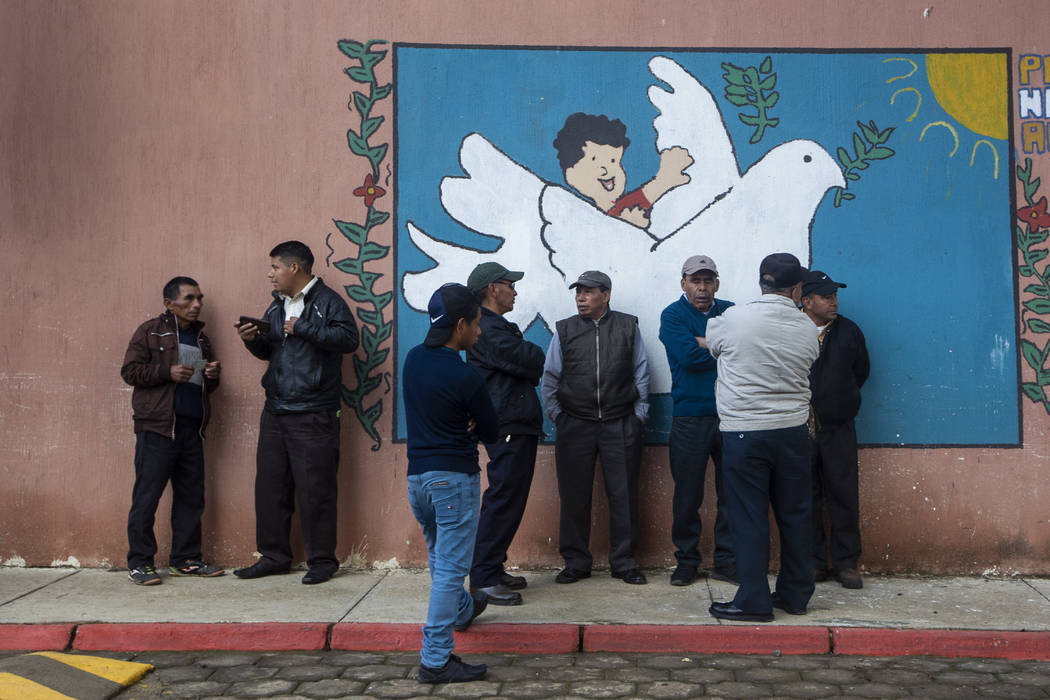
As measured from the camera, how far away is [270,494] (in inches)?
261

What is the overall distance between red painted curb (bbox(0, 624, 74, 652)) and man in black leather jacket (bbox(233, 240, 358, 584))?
1.33m

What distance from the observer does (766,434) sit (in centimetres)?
550

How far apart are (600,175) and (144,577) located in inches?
156

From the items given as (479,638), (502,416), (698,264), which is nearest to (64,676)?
(479,638)

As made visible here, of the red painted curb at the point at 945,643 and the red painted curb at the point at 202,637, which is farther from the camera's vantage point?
the red painted curb at the point at 202,637

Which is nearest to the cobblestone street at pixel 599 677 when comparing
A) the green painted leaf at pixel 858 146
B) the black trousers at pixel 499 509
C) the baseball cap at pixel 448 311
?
the black trousers at pixel 499 509

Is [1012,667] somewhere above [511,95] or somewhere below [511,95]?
below

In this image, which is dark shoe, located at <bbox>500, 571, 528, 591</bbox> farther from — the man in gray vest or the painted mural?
the painted mural

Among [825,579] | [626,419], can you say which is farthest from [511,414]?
[825,579]

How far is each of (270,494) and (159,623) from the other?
51.5 inches

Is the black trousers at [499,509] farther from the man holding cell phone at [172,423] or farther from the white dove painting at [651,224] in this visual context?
the man holding cell phone at [172,423]

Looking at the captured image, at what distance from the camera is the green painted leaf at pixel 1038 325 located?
22.1 ft

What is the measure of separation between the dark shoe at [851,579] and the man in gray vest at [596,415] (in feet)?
4.06

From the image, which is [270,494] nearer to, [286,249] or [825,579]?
[286,249]
